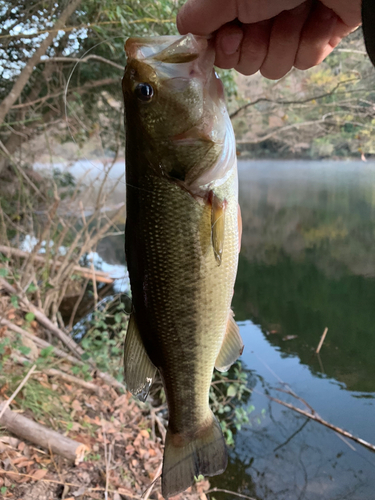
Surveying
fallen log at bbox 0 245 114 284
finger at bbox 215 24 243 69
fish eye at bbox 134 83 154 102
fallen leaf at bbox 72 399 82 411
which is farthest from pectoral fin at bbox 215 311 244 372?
fallen log at bbox 0 245 114 284

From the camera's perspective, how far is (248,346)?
6059 mm

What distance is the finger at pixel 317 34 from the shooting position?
4.14ft

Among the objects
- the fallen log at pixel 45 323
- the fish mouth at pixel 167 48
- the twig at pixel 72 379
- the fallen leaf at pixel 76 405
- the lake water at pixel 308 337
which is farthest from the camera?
the fallen log at pixel 45 323

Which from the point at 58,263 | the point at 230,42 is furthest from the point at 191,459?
the point at 58,263

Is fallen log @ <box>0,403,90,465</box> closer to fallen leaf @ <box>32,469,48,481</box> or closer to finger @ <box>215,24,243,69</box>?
fallen leaf @ <box>32,469,48,481</box>

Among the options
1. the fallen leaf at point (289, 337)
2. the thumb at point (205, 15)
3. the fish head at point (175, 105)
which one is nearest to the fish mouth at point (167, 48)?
the fish head at point (175, 105)

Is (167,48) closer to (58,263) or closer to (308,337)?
(58,263)

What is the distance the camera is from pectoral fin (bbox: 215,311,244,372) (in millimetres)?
1298

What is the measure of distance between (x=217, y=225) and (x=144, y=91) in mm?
466

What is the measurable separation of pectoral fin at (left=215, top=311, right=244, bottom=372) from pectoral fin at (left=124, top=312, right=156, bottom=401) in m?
0.28

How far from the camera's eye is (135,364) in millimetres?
1182

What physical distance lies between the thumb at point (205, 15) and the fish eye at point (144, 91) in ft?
1.00

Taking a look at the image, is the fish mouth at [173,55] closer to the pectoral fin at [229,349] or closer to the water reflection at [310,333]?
the pectoral fin at [229,349]

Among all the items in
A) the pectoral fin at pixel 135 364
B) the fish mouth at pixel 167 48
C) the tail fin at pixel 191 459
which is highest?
the fish mouth at pixel 167 48
